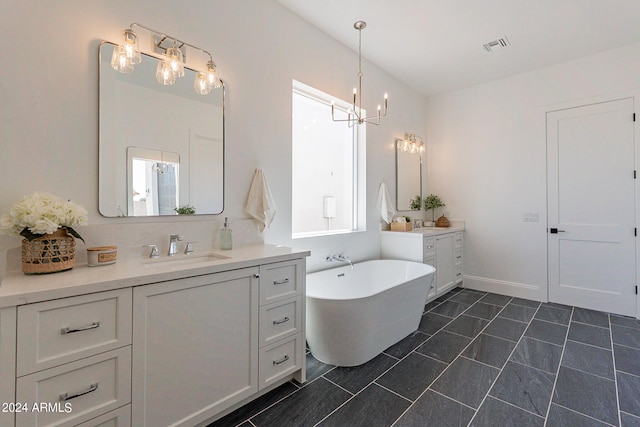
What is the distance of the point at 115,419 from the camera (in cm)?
123

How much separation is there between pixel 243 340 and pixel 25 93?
1.68 metres

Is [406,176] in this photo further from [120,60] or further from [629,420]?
[120,60]

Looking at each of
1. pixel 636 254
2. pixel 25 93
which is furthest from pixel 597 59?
pixel 25 93

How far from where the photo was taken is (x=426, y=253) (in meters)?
3.41

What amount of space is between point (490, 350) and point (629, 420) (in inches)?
33.7

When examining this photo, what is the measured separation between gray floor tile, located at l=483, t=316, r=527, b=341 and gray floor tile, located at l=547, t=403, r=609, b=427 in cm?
96

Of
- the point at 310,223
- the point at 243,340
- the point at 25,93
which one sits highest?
the point at 25,93

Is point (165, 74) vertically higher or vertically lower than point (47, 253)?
higher

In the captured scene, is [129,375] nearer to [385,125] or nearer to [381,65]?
[385,125]

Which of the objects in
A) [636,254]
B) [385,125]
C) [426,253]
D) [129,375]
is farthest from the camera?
[385,125]

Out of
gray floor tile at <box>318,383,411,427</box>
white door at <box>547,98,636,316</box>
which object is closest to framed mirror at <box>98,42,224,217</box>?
gray floor tile at <box>318,383,411,427</box>

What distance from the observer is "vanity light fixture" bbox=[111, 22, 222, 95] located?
1.58 m

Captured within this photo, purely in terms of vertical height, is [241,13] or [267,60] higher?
[241,13]

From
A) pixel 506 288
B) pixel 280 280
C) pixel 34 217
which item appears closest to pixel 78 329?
pixel 34 217
